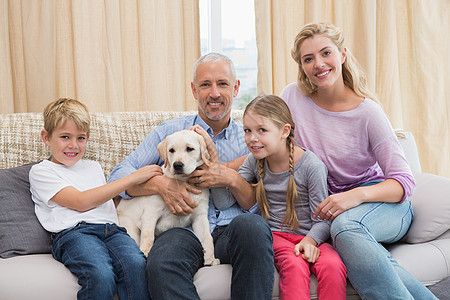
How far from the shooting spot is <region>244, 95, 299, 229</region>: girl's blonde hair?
70.4 inches

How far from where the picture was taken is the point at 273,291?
1588 millimetres

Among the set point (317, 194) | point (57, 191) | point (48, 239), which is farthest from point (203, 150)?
point (48, 239)

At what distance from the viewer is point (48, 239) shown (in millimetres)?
1771

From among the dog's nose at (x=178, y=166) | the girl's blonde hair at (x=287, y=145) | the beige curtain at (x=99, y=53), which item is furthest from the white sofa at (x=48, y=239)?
the beige curtain at (x=99, y=53)

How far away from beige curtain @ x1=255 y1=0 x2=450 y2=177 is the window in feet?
0.79

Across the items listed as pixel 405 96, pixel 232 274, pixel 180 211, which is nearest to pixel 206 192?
pixel 180 211

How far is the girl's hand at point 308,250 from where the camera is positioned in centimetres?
161

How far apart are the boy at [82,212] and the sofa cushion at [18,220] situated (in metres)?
0.04

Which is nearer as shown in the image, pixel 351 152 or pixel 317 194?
pixel 317 194

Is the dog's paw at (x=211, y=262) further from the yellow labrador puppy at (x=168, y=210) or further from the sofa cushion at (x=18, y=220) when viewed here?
the sofa cushion at (x=18, y=220)

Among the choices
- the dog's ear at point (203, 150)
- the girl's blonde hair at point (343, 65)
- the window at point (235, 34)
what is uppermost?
the window at point (235, 34)

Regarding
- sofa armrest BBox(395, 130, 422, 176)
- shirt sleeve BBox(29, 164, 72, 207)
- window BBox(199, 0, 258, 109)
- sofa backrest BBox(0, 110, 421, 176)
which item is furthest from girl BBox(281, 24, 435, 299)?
window BBox(199, 0, 258, 109)

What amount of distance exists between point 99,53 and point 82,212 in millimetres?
1333

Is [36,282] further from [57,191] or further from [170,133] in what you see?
[170,133]
